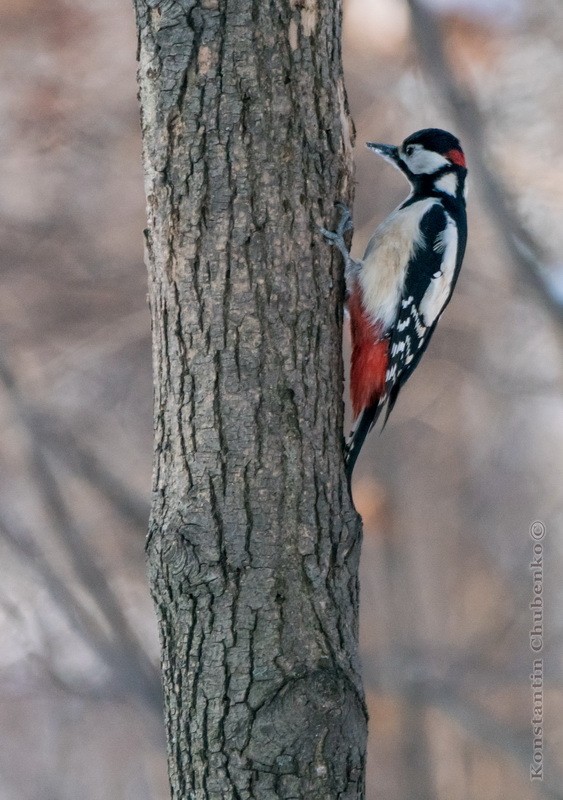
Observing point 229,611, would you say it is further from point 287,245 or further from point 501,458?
point 501,458

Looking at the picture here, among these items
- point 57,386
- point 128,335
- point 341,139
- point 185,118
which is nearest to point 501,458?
point 128,335

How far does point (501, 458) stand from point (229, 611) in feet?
6.13

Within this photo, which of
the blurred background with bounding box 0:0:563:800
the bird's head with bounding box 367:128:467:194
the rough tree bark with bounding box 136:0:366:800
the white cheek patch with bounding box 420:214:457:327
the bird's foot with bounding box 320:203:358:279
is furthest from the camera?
the blurred background with bounding box 0:0:563:800

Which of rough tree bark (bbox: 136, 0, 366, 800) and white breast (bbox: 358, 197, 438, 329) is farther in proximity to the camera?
white breast (bbox: 358, 197, 438, 329)

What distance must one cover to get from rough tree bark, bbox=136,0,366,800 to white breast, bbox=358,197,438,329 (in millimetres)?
446

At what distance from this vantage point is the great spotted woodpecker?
1.85 meters

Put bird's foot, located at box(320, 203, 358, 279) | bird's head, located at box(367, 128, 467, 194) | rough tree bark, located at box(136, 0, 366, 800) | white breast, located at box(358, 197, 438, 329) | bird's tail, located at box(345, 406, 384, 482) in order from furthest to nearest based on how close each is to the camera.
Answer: bird's head, located at box(367, 128, 467, 194), white breast, located at box(358, 197, 438, 329), bird's tail, located at box(345, 406, 384, 482), bird's foot, located at box(320, 203, 358, 279), rough tree bark, located at box(136, 0, 366, 800)

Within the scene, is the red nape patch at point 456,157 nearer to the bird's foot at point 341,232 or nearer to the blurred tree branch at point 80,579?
the bird's foot at point 341,232

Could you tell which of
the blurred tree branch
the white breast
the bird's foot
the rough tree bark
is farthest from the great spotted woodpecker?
the blurred tree branch

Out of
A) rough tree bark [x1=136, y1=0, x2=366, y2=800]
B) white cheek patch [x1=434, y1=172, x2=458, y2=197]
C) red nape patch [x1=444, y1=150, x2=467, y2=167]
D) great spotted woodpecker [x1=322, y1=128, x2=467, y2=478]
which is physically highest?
red nape patch [x1=444, y1=150, x2=467, y2=167]

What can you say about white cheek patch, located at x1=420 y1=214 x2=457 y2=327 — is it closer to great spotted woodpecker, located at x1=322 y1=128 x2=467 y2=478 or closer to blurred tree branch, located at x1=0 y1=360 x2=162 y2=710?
great spotted woodpecker, located at x1=322 y1=128 x2=467 y2=478

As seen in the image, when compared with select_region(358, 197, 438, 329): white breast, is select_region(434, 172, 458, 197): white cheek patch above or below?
above

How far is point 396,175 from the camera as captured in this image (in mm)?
3000

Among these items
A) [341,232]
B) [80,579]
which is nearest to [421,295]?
[341,232]
